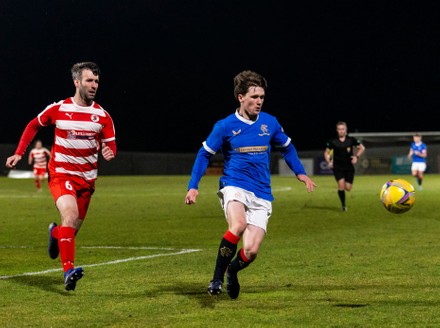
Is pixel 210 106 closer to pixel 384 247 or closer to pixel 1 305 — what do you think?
pixel 384 247

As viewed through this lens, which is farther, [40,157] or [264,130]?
[40,157]

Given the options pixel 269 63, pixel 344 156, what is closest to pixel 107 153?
pixel 344 156

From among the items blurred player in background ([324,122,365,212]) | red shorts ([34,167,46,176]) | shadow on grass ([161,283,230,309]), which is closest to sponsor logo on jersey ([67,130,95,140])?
shadow on grass ([161,283,230,309])

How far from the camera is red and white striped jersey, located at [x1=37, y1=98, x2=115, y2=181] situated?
9234mm

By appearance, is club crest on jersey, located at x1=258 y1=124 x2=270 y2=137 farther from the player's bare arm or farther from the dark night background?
the dark night background

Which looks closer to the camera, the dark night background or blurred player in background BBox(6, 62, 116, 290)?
blurred player in background BBox(6, 62, 116, 290)

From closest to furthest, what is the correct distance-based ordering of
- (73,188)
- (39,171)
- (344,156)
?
(73,188) < (344,156) < (39,171)

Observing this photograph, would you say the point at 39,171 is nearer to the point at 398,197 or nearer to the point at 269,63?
the point at 398,197

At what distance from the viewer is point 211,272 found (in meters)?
10.3

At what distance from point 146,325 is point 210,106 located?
216 feet

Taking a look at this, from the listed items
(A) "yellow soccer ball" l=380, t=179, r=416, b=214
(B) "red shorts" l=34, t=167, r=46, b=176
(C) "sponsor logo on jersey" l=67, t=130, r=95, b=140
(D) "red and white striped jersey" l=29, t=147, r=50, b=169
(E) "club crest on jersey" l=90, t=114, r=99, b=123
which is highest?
(E) "club crest on jersey" l=90, t=114, r=99, b=123

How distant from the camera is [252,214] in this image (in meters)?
8.43

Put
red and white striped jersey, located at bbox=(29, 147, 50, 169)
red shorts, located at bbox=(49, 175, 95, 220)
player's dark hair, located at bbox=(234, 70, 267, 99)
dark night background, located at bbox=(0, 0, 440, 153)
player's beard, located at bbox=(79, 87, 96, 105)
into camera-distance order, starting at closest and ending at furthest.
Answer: player's dark hair, located at bbox=(234, 70, 267, 99) → red shorts, located at bbox=(49, 175, 95, 220) → player's beard, located at bbox=(79, 87, 96, 105) → red and white striped jersey, located at bbox=(29, 147, 50, 169) → dark night background, located at bbox=(0, 0, 440, 153)

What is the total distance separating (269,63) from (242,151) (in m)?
65.5
